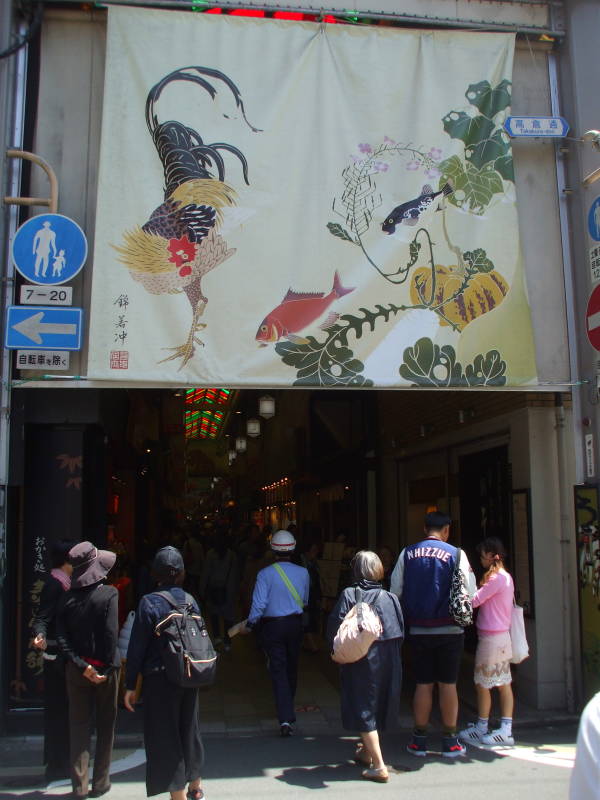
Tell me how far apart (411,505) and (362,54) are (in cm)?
753

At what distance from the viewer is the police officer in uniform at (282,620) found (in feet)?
23.6

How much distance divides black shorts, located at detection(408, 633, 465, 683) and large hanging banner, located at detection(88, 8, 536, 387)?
2.43m

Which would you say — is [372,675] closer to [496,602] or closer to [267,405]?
[496,602]

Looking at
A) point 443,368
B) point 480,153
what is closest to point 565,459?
point 443,368

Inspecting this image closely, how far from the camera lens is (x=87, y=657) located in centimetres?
561

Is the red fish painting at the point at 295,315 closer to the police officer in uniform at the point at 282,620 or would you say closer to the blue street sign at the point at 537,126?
the police officer in uniform at the point at 282,620

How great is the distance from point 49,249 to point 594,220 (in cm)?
551

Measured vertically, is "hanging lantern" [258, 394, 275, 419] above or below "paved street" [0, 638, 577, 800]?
above

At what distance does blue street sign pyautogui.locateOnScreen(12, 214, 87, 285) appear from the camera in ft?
23.4

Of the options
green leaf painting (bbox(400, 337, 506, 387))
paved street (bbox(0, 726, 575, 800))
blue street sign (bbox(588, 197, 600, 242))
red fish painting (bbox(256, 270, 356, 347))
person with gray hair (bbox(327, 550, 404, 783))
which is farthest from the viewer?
blue street sign (bbox(588, 197, 600, 242))

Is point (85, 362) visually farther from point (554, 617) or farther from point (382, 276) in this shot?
point (554, 617)

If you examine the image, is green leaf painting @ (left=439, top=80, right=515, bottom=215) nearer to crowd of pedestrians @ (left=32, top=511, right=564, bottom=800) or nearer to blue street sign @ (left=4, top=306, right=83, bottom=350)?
crowd of pedestrians @ (left=32, top=511, right=564, bottom=800)

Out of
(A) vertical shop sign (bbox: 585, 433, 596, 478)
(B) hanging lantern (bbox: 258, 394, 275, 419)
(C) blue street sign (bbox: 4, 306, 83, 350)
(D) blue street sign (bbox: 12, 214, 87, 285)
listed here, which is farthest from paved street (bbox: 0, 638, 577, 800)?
(B) hanging lantern (bbox: 258, 394, 275, 419)

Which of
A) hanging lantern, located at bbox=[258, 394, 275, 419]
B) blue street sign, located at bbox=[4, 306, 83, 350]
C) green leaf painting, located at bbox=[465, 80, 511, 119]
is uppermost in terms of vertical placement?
green leaf painting, located at bbox=[465, 80, 511, 119]
